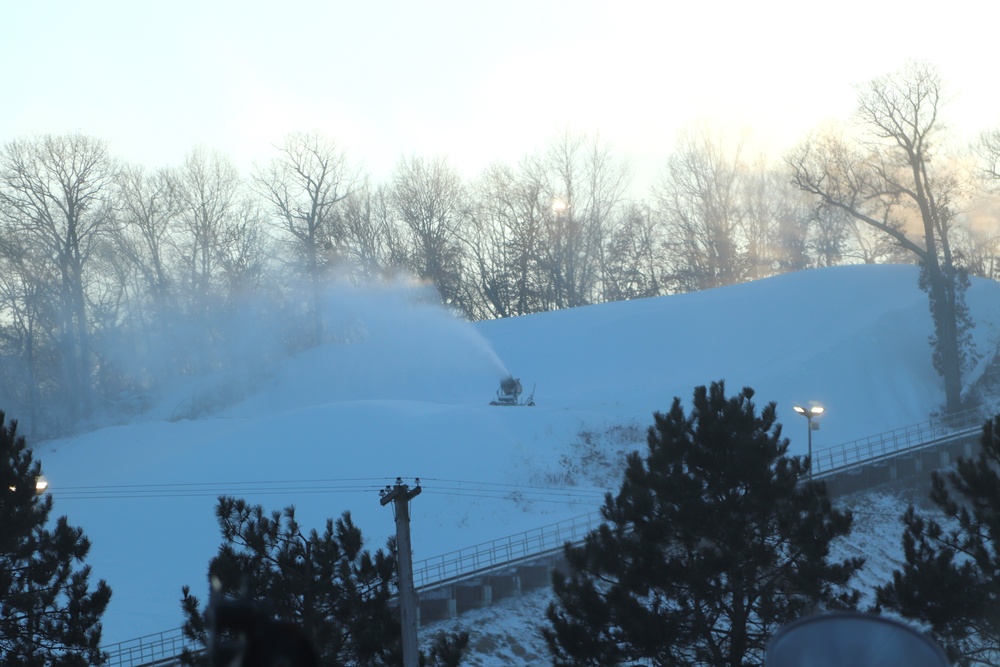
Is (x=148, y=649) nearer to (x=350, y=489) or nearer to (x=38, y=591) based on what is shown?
(x=38, y=591)

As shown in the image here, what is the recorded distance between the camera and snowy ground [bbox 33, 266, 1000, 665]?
3600cm

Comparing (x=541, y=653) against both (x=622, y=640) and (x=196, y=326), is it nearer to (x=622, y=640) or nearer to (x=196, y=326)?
(x=622, y=640)

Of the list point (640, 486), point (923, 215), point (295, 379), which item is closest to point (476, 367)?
point (295, 379)

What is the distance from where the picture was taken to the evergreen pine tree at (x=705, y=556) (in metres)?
18.1

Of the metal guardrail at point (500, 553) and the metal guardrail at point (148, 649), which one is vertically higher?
the metal guardrail at point (500, 553)

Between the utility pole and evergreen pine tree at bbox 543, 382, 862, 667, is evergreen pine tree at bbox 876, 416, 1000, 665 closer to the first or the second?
evergreen pine tree at bbox 543, 382, 862, 667

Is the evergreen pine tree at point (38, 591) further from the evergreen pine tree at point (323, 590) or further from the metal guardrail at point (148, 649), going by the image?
the metal guardrail at point (148, 649)

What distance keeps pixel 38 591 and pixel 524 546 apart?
16.8 metres

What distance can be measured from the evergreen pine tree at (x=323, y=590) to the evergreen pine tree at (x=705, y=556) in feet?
8.59

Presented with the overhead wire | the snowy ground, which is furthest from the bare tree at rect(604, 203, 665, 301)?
the overhead wire

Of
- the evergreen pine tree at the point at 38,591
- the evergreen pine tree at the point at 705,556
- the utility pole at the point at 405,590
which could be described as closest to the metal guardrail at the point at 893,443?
the evergreen pine tree at the point at 705,556

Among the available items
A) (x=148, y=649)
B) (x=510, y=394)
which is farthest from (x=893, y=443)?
(x=148, y=649)

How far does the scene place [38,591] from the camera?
18.6m

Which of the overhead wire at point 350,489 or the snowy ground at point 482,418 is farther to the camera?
the overhead wire at point 350,489
